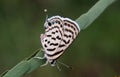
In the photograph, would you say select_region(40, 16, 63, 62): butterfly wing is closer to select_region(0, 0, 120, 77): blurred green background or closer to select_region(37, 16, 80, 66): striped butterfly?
select_region(37, 16, 80, 66): striped butterfly

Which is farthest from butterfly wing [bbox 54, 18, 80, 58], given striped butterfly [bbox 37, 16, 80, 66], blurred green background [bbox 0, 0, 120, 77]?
blurred green background [bbox 0, 0, 120, 77]

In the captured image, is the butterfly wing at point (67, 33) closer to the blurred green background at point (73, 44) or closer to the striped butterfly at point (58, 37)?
the striped butterfly at point (58, 37)

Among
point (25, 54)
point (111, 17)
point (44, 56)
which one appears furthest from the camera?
point (111, 17)

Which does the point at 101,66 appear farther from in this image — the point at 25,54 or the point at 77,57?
the point at 25,54

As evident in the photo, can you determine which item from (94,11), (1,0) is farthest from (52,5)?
(94,11)

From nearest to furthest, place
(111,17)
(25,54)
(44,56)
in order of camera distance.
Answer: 1. (44,56)
2. (25,54)
3. (111,17)

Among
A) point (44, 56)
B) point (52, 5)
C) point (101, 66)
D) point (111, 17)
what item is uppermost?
point (44, 56)
